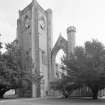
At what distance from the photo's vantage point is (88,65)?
79.2 ft

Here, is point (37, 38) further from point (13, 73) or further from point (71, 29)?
point (13, 73)

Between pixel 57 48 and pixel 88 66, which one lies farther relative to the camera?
pixel 57 48

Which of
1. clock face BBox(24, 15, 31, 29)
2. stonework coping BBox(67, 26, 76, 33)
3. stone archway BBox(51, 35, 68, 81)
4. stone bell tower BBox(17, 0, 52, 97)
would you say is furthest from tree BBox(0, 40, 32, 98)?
stonework coping BBox(67, 26, 76, 33)

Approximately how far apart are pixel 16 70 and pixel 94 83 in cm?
1573

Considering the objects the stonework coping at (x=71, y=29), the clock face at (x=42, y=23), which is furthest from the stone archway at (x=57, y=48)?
the clock face at (x=42, y=23)

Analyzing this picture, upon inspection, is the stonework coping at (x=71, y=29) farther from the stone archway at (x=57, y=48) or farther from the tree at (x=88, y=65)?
the tree at (x=88, y=65)

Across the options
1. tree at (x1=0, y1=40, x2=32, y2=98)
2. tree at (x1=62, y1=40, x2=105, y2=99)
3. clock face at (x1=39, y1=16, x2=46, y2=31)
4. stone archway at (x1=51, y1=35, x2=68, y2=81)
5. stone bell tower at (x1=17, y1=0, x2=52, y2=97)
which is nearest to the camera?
tree at (x1=62, y1=40, x2=105, y2=99)

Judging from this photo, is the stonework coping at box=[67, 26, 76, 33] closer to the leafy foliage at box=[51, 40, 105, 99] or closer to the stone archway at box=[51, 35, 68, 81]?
the stone archway at box=[51, 35, 68, 81]

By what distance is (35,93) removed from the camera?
42.4 m

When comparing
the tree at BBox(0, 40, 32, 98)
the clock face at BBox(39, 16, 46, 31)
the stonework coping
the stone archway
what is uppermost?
the clock face at BBox(39, 16, 46, 31)

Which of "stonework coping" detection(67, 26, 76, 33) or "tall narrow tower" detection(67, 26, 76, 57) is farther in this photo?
"stonework coping" detection(67, 26, 76, 33)

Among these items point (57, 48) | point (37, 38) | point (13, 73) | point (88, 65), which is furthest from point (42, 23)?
point (88, 65)

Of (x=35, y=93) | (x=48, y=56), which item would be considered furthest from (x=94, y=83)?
(x=48, y=56)

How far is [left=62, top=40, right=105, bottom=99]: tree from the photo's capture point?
Result: 76.6 feet
